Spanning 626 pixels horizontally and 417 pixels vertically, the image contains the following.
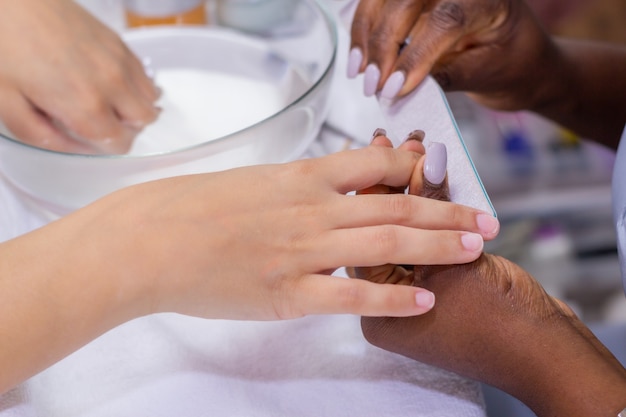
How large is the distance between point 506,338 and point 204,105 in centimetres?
39

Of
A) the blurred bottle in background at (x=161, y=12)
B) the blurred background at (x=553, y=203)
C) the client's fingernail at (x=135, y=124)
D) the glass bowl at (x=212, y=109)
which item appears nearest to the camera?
Result: the glass bowl at (x=212, y=109)

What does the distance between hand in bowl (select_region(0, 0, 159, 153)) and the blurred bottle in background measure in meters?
0.15

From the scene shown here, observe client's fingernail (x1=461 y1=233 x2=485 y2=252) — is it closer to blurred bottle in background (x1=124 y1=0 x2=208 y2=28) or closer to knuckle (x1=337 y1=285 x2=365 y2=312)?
knuckle (x1=337 y1=285 x2=365 y2=312)

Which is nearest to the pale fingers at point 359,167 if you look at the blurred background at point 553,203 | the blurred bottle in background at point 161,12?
the blurred bottle in background at point 161,12

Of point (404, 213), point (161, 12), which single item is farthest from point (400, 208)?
point (161, 12)

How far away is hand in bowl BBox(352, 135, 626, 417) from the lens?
19.4 inches

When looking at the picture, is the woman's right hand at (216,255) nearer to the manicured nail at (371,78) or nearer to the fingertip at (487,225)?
the fingertip at (487,225)

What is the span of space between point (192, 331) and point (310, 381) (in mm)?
105

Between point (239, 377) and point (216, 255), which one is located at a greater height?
point (216, 255)

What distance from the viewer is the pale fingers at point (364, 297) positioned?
0.48 metres

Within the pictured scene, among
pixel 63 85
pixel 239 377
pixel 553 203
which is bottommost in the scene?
pixel 553 203

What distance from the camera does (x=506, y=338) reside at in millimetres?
496

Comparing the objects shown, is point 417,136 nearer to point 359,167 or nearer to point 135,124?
point 359,167

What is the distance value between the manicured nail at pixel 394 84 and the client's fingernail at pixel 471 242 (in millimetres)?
186
